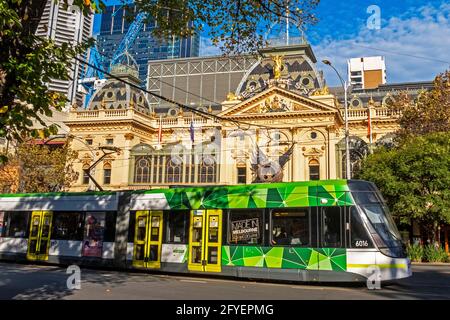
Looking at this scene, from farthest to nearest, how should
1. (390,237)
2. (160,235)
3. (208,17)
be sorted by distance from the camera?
(160,235) < (390,237) < (208,17)

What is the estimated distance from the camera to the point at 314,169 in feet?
161

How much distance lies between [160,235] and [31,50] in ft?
37.9

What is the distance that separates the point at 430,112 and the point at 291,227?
22735 millimetres

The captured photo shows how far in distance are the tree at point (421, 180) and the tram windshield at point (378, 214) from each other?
15161 millimetres

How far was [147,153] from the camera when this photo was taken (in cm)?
5097

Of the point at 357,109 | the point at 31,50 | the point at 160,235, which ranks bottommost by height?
the point at 160,235

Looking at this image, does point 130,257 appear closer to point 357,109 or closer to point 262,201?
point 262,201

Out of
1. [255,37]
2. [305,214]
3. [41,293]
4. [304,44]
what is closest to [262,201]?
[305,214]

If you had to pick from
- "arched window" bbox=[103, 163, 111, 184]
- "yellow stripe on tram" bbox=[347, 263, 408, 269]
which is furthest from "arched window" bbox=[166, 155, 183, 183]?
"yellow stripe on tram" bbox=[347, 263, 408, 269]

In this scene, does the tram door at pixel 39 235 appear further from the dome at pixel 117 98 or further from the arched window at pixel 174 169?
the dome at pixel 117 98

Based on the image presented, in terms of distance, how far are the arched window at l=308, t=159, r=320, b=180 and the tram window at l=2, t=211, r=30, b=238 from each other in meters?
33.5

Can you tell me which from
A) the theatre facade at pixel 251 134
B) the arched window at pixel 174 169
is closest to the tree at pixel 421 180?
the theatre facade at pixel 251 134

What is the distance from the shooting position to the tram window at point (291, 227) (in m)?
14.9

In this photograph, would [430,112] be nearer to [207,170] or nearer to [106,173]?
[207,170]
